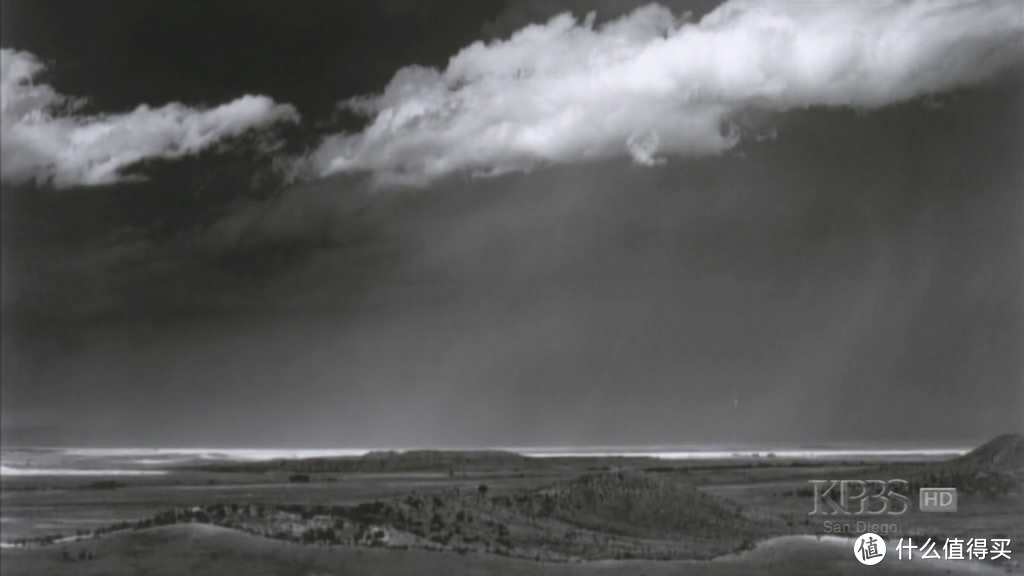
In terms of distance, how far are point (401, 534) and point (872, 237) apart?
318cm

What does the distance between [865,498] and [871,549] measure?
0.27 metres

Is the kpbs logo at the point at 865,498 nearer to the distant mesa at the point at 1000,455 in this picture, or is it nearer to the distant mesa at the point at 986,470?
the distant mesa at the point at 986,470

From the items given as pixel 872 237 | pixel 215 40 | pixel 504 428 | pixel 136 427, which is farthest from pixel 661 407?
pixel 215 40

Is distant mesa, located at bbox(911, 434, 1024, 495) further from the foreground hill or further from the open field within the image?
the foreground hill

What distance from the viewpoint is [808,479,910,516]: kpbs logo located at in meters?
5.76

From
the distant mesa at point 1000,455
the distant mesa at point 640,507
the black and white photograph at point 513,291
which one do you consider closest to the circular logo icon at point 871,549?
the black and white photograph at point 513,291

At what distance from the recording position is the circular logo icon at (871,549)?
5699 mm

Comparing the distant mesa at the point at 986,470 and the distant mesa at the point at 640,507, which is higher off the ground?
the distant mesa at the point at 986,470

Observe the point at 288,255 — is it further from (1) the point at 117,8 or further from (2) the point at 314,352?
(1) the point at 117,8

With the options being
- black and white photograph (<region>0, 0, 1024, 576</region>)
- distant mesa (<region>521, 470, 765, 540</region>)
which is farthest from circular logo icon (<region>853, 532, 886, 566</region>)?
distant mesa (<region>521, 470, 765, 540</region>)

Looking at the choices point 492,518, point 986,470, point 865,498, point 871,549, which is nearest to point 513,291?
point 492,518

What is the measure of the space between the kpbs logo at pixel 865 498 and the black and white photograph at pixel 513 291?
17 mm

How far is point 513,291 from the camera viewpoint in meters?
6.39

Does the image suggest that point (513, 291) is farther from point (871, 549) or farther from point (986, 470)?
point (986, 470)
